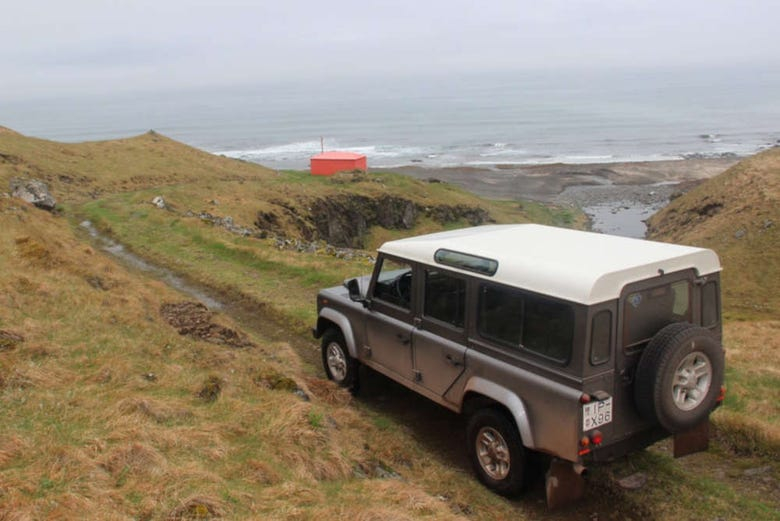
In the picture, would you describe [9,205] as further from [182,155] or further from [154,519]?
[182,155]

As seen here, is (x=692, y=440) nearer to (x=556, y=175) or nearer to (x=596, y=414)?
(x=596, y=414)

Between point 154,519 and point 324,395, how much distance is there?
16.1ft

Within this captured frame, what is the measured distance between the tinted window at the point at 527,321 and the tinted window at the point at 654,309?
630 millimetres

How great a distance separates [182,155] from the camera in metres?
55.7

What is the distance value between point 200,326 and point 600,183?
80.7 m

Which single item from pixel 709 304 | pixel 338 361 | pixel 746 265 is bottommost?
pixel 746 265

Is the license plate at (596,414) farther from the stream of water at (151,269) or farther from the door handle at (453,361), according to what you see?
the stream of water at (151,269)

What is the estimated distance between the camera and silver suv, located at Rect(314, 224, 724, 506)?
6.40 metres

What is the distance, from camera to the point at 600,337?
636 centimetres

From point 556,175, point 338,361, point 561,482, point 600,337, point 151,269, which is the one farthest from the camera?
point 556,175

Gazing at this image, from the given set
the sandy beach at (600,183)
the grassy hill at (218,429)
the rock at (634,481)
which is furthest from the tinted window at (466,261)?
the sandy beach at (600,183)

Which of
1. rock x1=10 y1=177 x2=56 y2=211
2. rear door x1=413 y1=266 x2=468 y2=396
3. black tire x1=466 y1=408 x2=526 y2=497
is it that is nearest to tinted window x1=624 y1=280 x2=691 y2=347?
black tire x1=466 y1=408 x2=526 y2=497

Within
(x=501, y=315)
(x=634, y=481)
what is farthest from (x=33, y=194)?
(x=634, y=481)

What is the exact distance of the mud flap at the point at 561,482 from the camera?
265 inches
